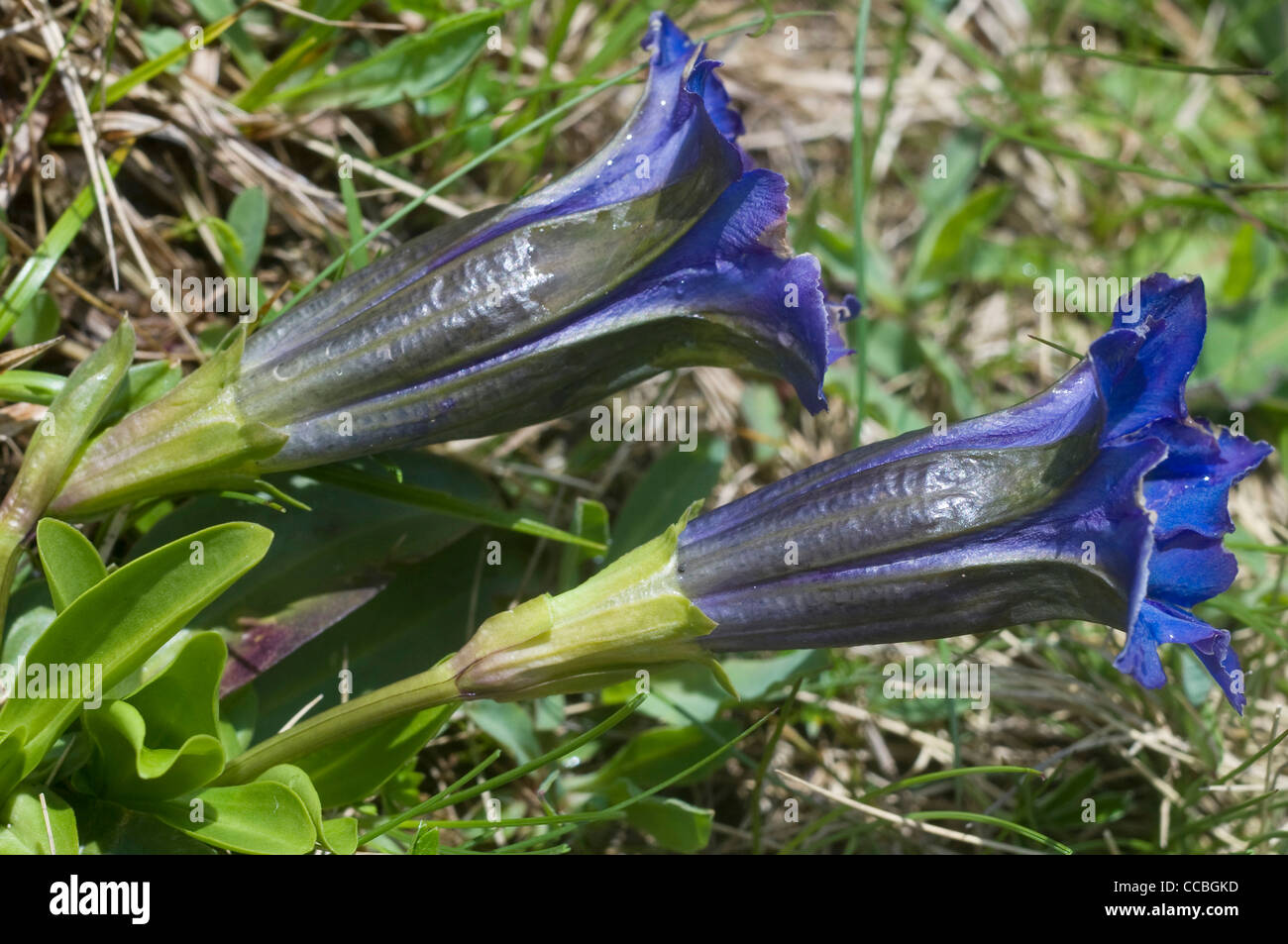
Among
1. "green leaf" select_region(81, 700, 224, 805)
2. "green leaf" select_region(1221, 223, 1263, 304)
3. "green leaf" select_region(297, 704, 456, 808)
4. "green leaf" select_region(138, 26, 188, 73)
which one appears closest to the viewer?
"green leaf" select_region(81, 700, 224, 805)

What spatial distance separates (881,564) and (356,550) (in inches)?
34.6

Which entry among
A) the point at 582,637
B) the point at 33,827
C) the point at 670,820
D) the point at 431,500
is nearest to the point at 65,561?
the point at 33,827

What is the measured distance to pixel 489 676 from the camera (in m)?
1.66

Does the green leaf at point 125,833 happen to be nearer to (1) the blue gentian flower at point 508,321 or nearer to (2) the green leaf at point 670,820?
(1) the blue gentian flower at point 508,321

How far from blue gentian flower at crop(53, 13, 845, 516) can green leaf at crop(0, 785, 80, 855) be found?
0.39 meters

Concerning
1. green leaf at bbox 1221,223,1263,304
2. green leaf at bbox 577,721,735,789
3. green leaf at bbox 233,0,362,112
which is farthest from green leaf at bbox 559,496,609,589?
green leaf at bbox 1221,223,1263,304

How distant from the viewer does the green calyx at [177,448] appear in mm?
1731

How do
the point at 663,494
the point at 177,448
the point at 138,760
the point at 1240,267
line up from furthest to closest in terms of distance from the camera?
1. the point at 1240,267
2. the point at 663,494
3. the point at 177,448
4. the point at 138,760

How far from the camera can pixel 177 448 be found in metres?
1.74

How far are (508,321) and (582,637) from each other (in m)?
0.44

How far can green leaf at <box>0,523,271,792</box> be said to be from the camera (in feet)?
5.12

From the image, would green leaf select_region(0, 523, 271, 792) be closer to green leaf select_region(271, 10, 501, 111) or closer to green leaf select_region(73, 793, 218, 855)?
green leaf select_region(73, 793, 218, 855)

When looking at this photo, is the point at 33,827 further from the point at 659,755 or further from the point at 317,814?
the point at 659,755
